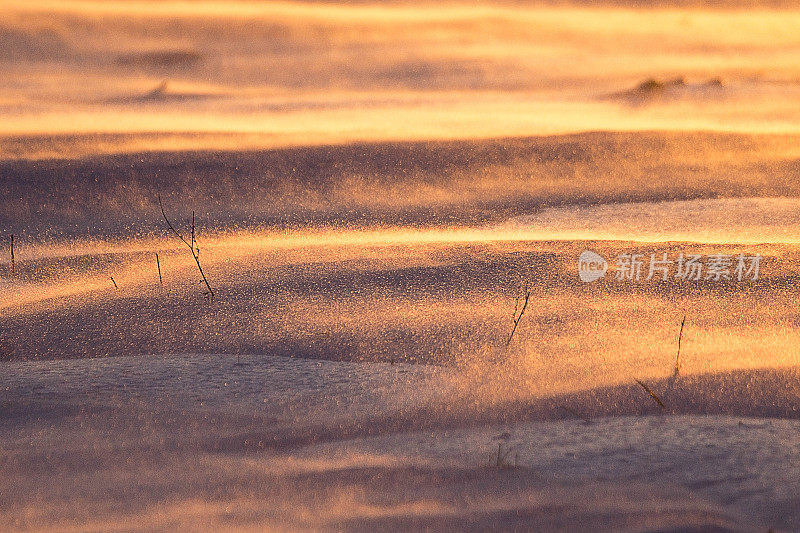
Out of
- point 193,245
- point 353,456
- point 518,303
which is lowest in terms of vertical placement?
point 353,456

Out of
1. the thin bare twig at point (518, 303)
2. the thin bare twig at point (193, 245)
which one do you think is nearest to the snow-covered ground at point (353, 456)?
the thin bare twig at point (518, 303)

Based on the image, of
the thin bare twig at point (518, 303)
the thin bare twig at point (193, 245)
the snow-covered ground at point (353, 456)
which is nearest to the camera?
the snow-covered ground at point (353, 456)

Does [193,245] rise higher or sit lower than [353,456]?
higher

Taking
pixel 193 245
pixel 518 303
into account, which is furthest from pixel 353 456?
pixel 193 245

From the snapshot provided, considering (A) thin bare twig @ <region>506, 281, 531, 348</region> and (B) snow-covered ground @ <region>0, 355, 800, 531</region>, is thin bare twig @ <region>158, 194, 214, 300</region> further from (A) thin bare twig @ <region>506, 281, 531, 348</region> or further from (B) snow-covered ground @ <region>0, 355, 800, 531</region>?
(A) thin bare twig @ <region>506, 281, 531, 348</region>

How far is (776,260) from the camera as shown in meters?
2.15

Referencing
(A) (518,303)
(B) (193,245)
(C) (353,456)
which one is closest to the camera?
(C) (353,456)

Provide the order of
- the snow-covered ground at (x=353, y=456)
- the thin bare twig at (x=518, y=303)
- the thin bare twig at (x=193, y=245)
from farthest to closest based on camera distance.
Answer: the thin bare twig at (x=193, y=245), the thin bare twig at (x=518, y=303), the snow-covered ground at (x=353, y=456)

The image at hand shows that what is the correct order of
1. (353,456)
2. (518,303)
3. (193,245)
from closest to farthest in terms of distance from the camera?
(353,456), (518,303), (193,245)

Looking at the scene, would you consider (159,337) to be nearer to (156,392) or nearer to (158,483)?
(156,392)

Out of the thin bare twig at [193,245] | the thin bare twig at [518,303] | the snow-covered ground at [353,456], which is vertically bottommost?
the snow-covered ground at [353,456]

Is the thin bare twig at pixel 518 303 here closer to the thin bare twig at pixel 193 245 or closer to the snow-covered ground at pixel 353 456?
the snow-covered ground at pixel 353 456

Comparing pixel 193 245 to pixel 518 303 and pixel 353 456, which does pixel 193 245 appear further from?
pixel 353 456

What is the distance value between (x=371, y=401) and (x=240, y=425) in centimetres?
24
